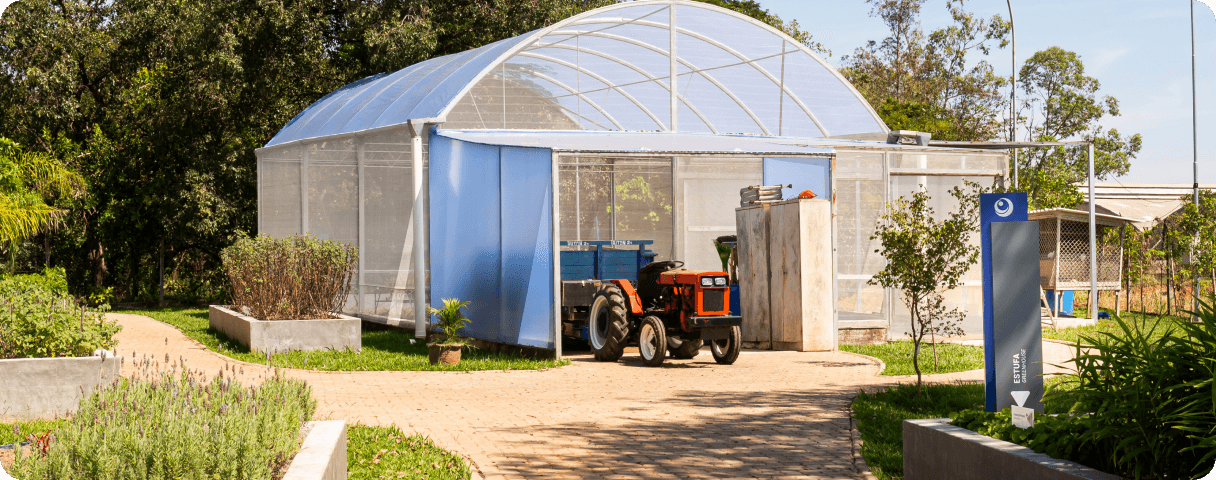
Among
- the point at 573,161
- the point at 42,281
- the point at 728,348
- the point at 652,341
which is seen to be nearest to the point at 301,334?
the point at 42,281

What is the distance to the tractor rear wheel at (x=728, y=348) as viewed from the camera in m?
11.9

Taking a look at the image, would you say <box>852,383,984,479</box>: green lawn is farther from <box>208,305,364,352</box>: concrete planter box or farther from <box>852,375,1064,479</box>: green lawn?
<box>208,305,364,352</box>: concrete planter box

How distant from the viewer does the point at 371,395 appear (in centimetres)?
956

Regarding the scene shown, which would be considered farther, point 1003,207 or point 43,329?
point 43,329

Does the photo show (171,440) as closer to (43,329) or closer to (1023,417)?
(1023,417)

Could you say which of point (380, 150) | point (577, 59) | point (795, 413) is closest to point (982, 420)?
point (795, 413)

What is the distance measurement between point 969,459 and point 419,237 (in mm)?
10035

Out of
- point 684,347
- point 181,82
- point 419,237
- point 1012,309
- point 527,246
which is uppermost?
point 181,82

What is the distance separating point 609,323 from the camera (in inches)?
477

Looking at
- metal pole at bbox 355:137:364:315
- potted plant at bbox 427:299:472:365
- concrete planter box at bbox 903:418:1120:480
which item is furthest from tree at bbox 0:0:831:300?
concrete planter box at bbox 903:418:1120:480

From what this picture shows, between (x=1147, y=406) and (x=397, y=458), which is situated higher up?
(x=1147, y=406)

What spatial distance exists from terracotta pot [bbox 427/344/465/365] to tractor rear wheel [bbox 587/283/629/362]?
1732 millimetres

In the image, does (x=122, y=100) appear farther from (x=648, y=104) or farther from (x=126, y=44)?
(x=648, y=104)

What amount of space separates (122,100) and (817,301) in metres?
17.6
